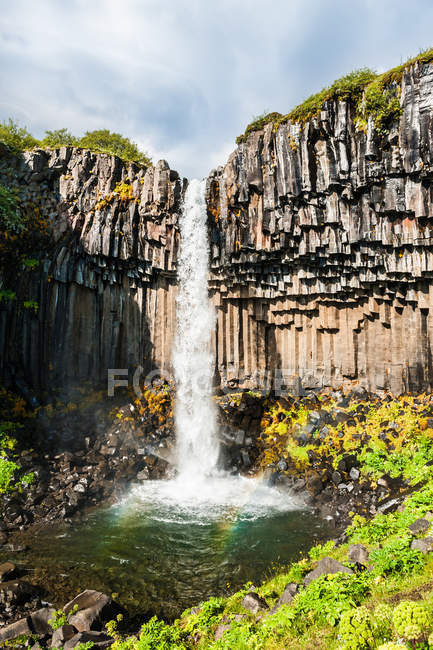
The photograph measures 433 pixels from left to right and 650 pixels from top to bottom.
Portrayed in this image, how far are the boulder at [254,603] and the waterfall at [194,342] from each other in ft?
36.7

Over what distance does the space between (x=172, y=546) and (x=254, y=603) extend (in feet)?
16.0

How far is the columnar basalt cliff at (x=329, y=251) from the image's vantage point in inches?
587

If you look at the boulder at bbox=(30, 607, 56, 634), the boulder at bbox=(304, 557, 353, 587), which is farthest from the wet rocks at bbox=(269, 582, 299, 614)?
the boulder at bbox=(30, 607, 56, 634)

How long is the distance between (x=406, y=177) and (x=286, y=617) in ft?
48.4

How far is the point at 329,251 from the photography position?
16688 millimetres

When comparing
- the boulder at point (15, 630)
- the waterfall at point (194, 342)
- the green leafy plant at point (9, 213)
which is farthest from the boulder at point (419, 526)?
the green leafy plant at point (9, 213)

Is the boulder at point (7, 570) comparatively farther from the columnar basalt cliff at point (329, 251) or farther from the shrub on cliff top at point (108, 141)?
the shrub on cliff top at point (108, 141)

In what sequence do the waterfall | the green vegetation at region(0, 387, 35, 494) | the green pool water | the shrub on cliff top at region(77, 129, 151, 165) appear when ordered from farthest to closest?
the shrub on cliff top at region(77, 129, 151, 165) → the waterfall → the green vegetation at region(0, 387, 35, 494) → the green pool water

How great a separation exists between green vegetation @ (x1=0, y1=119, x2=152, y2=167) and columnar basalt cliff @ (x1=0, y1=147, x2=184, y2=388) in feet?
5.65

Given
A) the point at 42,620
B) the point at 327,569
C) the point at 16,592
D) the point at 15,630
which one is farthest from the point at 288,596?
the point at 16,592

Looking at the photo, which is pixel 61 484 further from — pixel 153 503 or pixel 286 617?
pixel 286 617

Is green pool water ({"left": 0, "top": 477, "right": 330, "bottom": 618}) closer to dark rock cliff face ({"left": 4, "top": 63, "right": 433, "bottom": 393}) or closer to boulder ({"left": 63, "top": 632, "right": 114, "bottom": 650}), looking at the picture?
boulder ({"left": 63, "top": 632, "right": 114, "bottom": 650})

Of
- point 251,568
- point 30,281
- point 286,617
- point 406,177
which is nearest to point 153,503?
point 251,568

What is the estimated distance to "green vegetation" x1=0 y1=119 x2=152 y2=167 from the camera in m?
22.2
